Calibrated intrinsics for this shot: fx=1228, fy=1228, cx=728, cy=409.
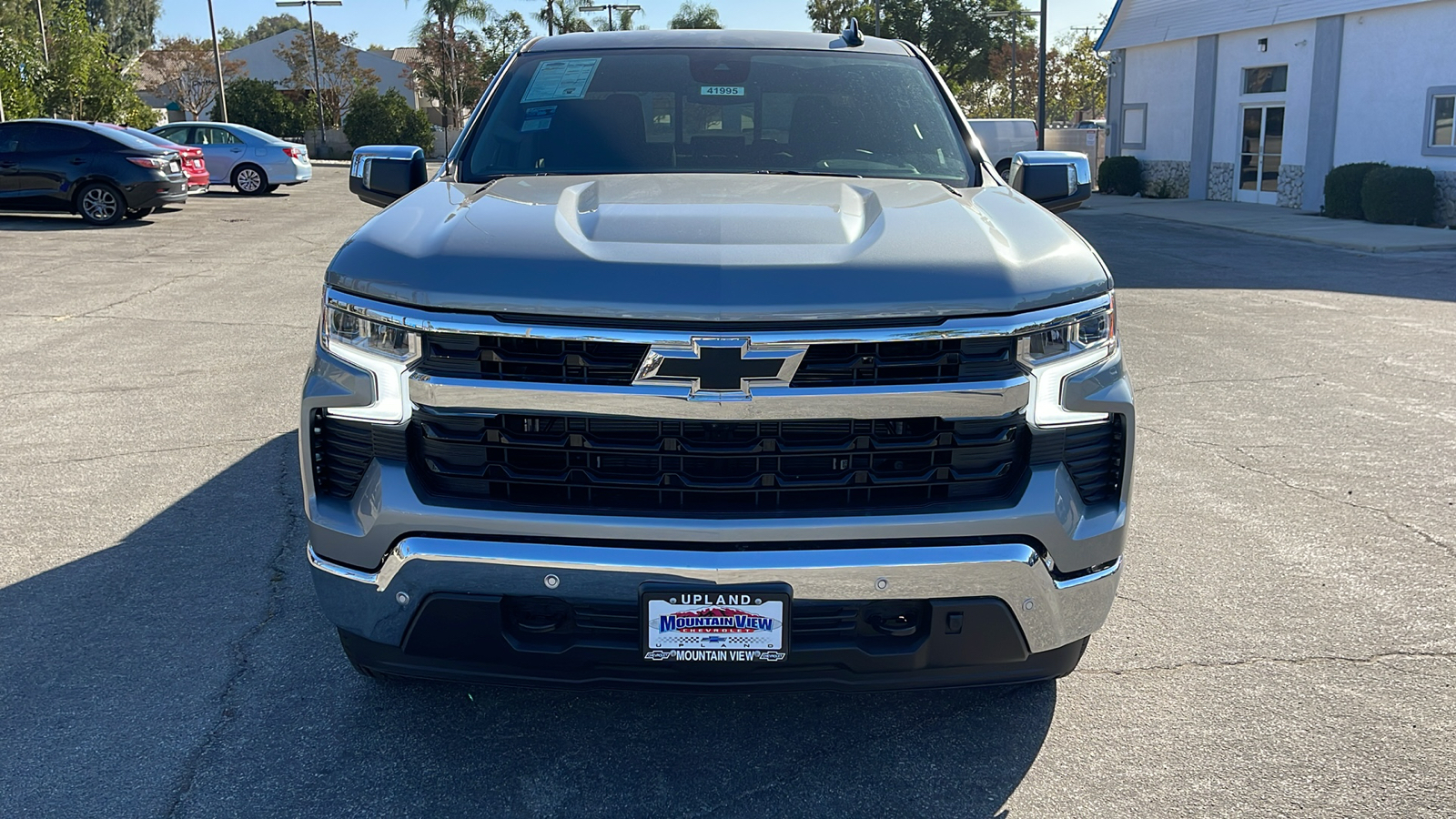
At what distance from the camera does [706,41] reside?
182 inches

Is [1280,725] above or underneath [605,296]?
underneath

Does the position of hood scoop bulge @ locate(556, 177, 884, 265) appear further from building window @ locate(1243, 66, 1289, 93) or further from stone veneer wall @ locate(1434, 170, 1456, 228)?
building window @ locate(1243, 66, 1289, 93)

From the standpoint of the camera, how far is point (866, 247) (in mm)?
2775

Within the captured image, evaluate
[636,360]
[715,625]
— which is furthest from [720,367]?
[715,625]

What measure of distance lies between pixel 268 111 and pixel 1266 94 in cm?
4164

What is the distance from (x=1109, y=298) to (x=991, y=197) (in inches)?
29.8

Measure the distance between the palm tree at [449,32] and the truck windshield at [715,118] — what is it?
55010mm

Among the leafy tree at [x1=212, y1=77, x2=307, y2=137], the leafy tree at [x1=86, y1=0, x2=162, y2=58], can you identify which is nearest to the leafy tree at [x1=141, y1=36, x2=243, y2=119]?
the leafy tree at [x1=212, y1=77, x2=307, y2=137]

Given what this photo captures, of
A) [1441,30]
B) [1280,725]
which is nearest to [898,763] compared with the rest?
[1280,725]

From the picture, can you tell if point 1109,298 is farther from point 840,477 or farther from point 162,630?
point 162,630

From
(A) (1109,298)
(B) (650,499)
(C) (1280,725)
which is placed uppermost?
(A) (1109,298)

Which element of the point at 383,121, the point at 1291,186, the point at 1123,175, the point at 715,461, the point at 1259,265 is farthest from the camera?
the point at 383,121

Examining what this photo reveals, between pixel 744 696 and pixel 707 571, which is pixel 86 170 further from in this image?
pixel 707 571

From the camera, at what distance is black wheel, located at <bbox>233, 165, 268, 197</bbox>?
25406 millimetres
